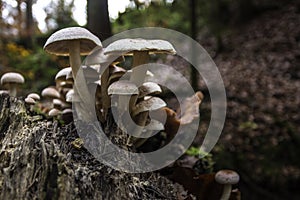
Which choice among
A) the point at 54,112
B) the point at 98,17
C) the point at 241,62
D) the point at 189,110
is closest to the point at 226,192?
the point at 189,110

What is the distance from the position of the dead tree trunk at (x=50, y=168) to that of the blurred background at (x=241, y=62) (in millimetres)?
1664

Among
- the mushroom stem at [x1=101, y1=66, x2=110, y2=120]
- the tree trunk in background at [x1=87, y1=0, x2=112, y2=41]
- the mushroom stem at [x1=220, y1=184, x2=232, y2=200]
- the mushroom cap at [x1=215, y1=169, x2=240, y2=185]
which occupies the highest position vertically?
the tree trunk in background at [x1=87, y1=0, x2=112, y2=41]

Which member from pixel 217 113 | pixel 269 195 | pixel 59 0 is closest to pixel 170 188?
pixel 269 195

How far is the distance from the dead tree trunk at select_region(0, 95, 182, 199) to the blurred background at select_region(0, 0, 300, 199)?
1664mm

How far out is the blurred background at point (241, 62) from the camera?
435 cm

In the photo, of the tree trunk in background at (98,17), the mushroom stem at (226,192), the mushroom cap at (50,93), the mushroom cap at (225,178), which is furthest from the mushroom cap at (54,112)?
the mushroom stem at (226,192)

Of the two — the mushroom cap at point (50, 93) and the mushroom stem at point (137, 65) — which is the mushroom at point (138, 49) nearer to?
the mushroom stem at point (137, 65)

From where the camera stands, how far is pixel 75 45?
1.96m

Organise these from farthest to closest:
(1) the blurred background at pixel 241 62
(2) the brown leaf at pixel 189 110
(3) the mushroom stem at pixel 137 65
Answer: (1) the blurred background at pixel 241 62, (2) the brown leaf at pixel 189 110, (3) the mushroom stem at pixel 137 65

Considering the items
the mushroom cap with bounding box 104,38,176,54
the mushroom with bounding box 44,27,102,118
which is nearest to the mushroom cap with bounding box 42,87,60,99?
the mushroom with bounding box 44,27,102,118

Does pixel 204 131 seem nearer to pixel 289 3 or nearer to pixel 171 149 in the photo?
pixel 171 149

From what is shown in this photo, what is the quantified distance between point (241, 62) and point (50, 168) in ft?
25.0

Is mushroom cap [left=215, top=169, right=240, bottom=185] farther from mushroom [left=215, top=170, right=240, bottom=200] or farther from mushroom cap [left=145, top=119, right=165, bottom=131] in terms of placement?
mushroom cap [left=145, top=119, right=165, bottom=131]

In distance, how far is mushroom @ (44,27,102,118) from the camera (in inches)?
68.1
